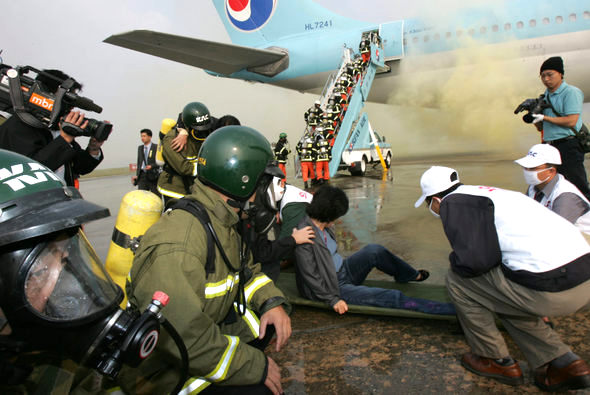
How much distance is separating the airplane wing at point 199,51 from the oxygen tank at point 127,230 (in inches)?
418

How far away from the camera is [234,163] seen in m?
1.59

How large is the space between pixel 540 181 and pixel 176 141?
3060 millimetres

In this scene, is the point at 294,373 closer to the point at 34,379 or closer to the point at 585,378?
the point at 585,378

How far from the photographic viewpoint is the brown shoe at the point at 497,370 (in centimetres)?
186

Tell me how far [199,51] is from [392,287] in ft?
40.7

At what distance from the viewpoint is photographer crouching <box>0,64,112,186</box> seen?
2.15 metres

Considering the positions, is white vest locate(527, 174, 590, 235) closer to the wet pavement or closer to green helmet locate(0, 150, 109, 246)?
the wet pavement

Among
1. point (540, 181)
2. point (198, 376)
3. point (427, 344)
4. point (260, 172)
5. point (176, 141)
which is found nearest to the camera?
point (198, 376)

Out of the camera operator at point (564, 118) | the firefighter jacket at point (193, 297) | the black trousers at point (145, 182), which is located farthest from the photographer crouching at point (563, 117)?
the black trousers at point (145, 182)

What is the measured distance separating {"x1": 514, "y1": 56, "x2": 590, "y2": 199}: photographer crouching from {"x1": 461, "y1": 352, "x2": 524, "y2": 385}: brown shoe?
2177mm

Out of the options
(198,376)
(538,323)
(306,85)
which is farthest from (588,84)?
(198,376)

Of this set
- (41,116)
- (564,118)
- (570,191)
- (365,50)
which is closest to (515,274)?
(570,191)

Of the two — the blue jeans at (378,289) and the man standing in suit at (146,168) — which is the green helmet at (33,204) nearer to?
the blue jeans at (378,289)

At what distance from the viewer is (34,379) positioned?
767 millimetres
